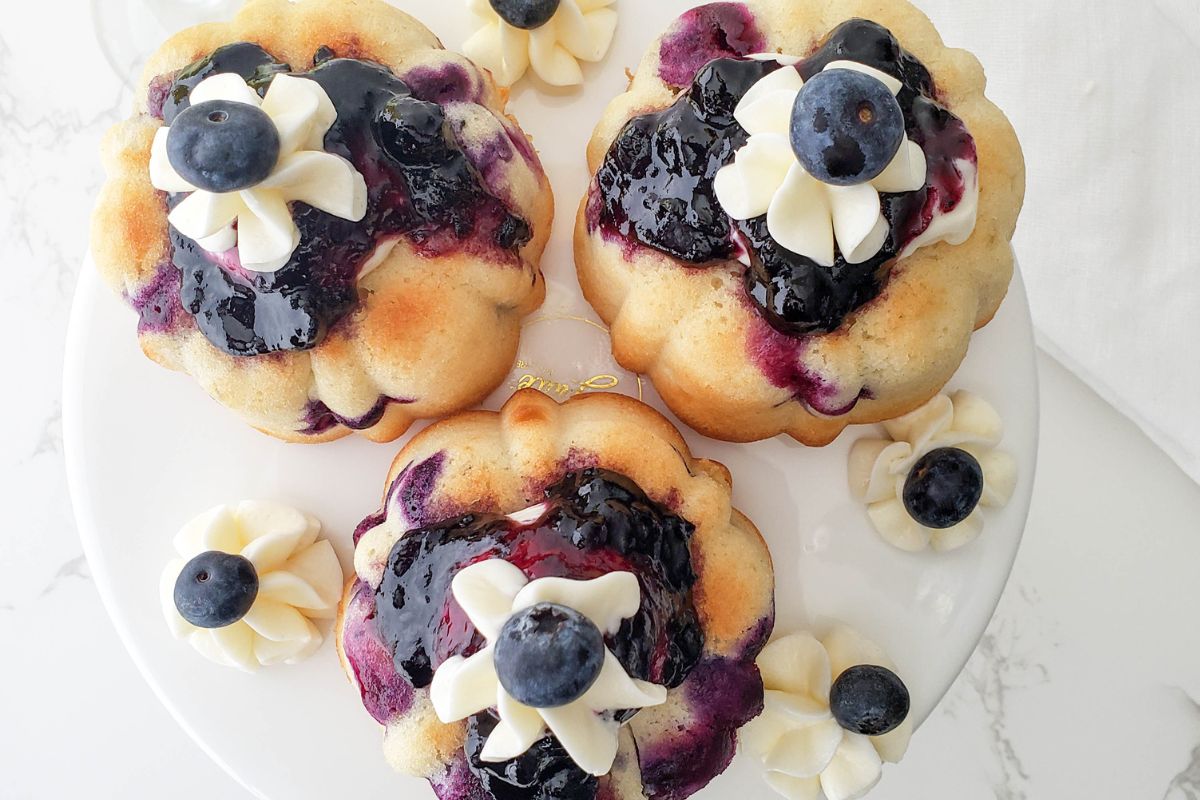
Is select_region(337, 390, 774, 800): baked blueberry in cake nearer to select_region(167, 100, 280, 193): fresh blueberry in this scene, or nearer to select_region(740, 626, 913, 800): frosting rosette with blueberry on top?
select_region(740, 626, 913, 800): frosting rosette with blueberry on top

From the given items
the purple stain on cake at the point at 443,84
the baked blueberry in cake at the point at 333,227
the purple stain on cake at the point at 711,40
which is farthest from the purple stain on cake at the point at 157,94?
the purple stain on cake at the point at 711,40

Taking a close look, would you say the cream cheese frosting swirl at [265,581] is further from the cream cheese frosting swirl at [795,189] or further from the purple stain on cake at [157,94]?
the cream cheese frosting swirl at [795,189]

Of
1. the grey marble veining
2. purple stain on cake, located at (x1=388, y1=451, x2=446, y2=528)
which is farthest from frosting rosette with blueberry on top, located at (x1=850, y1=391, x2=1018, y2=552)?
the grey marble veining

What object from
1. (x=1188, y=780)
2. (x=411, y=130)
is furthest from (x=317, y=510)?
(x=1188, y=780)

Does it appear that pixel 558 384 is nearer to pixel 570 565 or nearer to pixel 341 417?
pixel 341 417

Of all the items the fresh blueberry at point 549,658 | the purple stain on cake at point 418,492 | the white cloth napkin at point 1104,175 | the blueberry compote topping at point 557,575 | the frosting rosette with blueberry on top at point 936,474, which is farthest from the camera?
the white cloth napkin at point 1104,175

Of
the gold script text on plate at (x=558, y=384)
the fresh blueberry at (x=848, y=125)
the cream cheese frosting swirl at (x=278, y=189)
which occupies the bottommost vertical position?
the gold script text on plate at (x=558, y=384)
